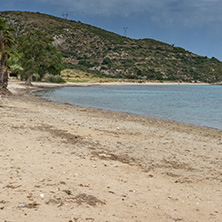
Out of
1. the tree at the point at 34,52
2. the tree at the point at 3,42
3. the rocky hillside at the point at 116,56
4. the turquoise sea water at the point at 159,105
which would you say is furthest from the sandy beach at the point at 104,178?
the rocky hillside at the point at 116,56

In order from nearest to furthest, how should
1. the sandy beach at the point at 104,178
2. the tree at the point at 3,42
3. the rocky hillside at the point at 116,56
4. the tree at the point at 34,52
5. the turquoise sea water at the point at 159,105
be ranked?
the sandy beach at the point at 104,178, the turquoise sea water at the point at 159,105, the tree at the point at 3,42, the tree at the point at 34,52, the rocky hillside at the point at 116,56

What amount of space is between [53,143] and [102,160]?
98.3 inches

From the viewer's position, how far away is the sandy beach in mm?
5684

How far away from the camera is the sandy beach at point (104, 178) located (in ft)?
18.6

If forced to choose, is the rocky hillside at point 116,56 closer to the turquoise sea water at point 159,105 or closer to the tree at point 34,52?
the tree at point 34,52

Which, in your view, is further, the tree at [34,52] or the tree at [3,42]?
the tree at [34,52]

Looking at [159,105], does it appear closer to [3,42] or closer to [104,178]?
[3,42]

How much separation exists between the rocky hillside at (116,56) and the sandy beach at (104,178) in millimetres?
125947

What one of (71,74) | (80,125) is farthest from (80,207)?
(71,74)

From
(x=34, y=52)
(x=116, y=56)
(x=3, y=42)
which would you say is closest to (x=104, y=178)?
(x=3, y=42)

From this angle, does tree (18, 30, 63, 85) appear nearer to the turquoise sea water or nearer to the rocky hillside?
the turquoise sea water

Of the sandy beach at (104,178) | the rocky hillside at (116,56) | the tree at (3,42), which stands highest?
the rocky hillside at (116,56)

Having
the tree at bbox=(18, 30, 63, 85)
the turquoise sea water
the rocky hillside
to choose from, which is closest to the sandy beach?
the turquoise sea water

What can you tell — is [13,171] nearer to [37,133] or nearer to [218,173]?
[37,133]
